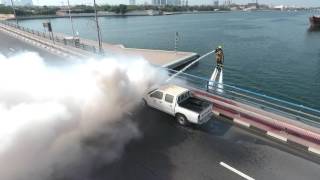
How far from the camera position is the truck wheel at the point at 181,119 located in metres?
17.2

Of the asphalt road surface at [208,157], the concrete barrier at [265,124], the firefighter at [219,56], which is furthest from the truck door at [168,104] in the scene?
the firefighter at [219,56]

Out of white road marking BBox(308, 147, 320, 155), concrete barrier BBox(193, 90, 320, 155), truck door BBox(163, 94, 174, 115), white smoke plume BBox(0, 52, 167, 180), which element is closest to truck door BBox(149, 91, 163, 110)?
truck door BBox(163, 94, 174, 115)

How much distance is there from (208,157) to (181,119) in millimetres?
3622

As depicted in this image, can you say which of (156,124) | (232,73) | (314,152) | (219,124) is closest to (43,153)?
(156,124)

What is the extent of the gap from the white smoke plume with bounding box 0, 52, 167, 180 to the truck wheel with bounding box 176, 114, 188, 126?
266 centimetres

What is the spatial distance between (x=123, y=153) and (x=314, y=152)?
31.7ft

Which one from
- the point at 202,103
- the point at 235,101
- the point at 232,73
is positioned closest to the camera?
the point at 202,103

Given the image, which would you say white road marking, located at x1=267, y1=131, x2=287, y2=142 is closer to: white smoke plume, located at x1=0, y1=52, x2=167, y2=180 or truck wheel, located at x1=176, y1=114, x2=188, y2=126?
truck wheel, located at x1=176, y1=114, x2=188, y2=126

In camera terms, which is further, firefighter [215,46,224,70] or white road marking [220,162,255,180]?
firefighter [215,46,224,70]

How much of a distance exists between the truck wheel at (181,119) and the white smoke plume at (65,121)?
2661 millimetres

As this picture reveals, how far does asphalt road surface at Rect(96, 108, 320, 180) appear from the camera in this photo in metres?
13.1

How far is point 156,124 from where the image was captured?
17.8m

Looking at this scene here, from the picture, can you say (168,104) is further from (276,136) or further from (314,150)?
(314,150)

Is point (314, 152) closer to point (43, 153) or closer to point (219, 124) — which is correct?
point (219, 124)
